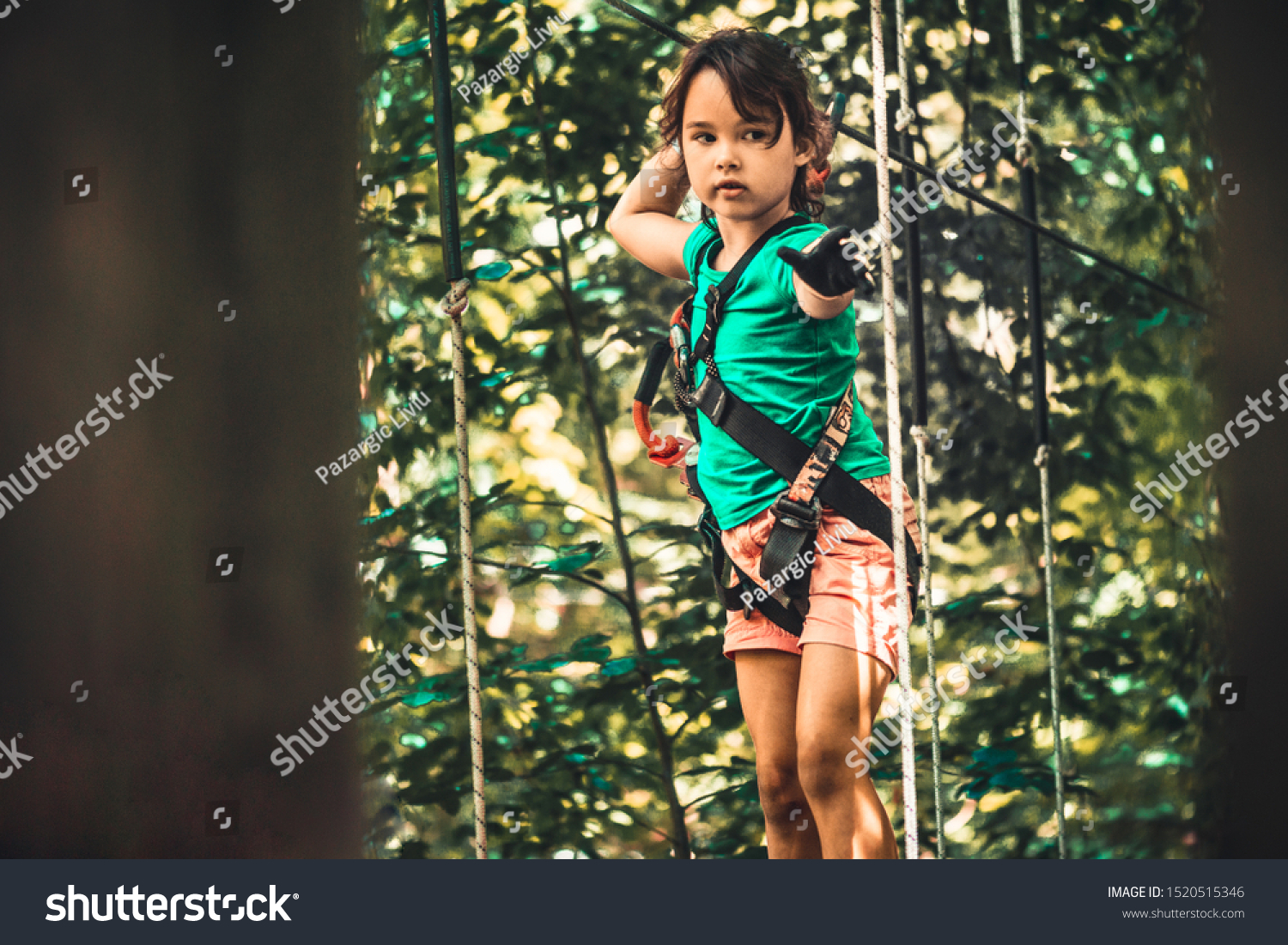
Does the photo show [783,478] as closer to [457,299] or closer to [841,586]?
[841,586]

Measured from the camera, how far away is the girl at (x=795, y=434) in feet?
3.56

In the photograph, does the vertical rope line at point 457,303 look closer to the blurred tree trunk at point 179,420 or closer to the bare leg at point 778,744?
the bare leg at point 778,744

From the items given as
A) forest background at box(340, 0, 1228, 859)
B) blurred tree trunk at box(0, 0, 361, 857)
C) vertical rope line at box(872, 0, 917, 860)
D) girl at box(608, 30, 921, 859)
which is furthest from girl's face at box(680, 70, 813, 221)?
blurred tree trunk at box(0, 0, 361, 857)

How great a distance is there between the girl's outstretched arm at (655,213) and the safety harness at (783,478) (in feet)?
0.35

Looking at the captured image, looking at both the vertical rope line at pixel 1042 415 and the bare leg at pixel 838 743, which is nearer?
the bare leg at pixel 838 743

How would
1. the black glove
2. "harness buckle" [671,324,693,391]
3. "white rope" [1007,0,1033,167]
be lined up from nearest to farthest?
1. the black glove
2. "harness buckle" [671,324,693,391]
3. "white rope" [1007,0,1033,167]

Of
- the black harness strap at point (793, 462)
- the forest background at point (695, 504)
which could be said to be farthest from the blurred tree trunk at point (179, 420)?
the black harness strap at point (793, 462)

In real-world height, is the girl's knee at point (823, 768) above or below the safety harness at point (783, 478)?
below

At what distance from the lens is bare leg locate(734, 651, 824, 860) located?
1164 mm

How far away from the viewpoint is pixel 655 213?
1.35m

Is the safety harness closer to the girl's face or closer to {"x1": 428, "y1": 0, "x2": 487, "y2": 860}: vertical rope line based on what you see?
the girl's face

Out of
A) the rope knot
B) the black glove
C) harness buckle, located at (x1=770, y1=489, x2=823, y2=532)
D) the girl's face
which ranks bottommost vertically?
harness buckle, located at (x1=770, y1=489, x2=823, y2=532)

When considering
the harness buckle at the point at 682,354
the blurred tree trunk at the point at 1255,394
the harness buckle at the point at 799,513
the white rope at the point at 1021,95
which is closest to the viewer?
the harness buckle at the point at 799,513

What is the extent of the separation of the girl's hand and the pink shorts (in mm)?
243
